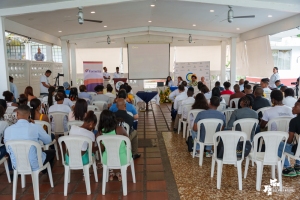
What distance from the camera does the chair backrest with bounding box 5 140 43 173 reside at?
2.94m

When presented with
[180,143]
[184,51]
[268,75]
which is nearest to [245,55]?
[268,75]

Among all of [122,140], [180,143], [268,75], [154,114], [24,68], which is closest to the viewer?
[122,140]

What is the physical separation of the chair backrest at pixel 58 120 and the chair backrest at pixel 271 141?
10.3 ft

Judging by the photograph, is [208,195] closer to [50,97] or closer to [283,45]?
[50,97]

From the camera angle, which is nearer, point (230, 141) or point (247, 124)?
point (230, 141)

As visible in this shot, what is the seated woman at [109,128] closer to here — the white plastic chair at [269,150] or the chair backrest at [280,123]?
the white plastic chair at [269,150]

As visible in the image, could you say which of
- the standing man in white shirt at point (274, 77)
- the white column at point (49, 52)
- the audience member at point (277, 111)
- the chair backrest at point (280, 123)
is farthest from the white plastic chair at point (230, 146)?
the white column at point (49, 52)

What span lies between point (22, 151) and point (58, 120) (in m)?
1.80

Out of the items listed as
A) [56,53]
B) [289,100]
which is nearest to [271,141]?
[289,100]

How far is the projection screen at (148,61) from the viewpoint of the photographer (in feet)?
46.9

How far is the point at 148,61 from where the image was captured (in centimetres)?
1432

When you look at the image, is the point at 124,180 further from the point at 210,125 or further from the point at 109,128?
the point at 210,125

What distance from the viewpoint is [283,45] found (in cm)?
1844

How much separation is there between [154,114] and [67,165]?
569 centimetres
